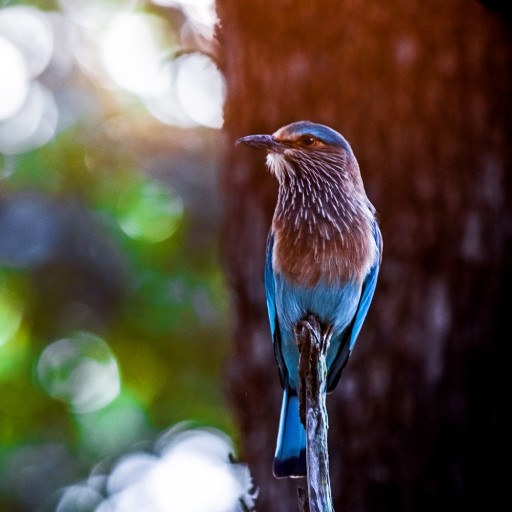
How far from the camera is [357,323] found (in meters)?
1.99

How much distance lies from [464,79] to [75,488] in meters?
2.25

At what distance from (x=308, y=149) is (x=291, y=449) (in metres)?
0.68

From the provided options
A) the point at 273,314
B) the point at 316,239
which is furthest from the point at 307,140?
the point at 273,314

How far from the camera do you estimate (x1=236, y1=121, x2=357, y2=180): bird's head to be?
1.91 meters

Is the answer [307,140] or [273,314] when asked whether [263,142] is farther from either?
[273,314]

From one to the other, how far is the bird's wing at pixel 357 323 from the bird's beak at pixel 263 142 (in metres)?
0.30

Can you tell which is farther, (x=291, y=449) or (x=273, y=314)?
(x=273, y=314)

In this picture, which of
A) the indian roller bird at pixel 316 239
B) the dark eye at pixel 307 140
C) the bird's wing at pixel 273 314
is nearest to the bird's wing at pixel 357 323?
the indian roller bird at pixel 316 239

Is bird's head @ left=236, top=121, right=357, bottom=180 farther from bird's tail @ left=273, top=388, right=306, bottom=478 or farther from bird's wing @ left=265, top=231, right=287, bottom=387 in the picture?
bird's tail @ left=273, top=388, right=306, bottom=478

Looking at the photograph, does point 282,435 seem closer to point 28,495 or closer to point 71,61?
point 28,495

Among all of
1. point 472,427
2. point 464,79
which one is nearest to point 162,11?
point 464,79

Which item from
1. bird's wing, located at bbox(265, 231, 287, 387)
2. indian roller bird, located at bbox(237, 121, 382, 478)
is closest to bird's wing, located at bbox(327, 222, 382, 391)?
indian roller bird, located at bbox(237, 121, 382, 478)

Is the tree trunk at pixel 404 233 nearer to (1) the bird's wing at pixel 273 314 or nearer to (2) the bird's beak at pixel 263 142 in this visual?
(1) the bird's wing at pixel 273 314

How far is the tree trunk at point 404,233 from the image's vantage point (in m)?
2.20
